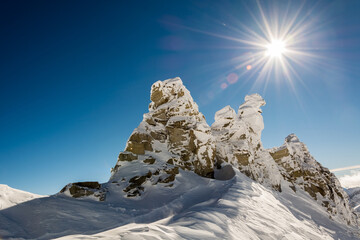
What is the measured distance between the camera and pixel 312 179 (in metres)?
56.0

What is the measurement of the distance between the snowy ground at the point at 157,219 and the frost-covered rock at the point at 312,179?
4361 centimetres

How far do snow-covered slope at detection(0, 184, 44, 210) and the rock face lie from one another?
12.3 ft

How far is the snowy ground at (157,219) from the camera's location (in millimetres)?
6577

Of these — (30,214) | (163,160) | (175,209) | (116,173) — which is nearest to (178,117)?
(163,160)

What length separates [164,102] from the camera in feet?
129

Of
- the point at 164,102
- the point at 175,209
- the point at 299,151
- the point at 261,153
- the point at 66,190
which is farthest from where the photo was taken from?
the point at 299,151

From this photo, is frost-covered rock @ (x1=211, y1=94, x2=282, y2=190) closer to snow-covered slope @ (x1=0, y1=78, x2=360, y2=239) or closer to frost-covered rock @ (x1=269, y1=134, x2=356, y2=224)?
snow-covered slope @ (x1=0, y1=78, x2=360, y2=239)

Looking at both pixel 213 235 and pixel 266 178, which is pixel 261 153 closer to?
pixel 266 178

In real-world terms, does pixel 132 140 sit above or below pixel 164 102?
below

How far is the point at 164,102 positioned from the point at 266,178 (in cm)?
2947

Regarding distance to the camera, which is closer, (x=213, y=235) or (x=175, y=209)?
(x=213, y=235)

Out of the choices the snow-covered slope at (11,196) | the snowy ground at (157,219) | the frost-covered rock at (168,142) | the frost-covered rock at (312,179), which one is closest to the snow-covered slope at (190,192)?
the snowy ground at (157,219)

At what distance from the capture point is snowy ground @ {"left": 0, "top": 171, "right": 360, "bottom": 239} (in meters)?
6.58

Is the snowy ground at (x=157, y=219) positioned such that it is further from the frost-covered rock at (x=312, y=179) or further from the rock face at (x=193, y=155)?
the frost-covered rock at (x=312, y=179)
